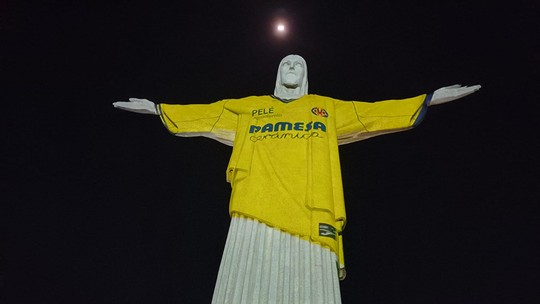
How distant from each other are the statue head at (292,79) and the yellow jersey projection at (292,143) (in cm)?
13

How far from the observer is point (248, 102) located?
17.1 feet

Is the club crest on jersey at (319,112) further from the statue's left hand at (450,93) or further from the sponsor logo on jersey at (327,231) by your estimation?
the sponsor logo on jersey at (327,231)

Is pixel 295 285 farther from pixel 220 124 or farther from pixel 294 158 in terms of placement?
pixel 220 124

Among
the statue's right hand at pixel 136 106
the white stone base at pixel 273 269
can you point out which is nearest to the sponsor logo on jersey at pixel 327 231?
the white stone base at pixel 273 269

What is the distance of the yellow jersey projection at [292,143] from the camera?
14.5ft

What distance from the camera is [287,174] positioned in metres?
4.60

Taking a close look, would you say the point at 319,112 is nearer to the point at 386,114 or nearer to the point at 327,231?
the point at 386,114

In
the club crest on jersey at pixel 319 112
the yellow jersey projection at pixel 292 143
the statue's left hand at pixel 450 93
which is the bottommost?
the yellow jersey projection at pixel 292 143

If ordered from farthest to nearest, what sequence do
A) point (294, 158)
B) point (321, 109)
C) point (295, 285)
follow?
1. point (321, 109)
2. point (294, 158)
3. point (295, 285)

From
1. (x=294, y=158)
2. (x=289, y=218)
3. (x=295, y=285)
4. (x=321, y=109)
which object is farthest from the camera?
(x=321, y=109)

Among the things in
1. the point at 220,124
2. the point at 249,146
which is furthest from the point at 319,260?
the point at 220,124

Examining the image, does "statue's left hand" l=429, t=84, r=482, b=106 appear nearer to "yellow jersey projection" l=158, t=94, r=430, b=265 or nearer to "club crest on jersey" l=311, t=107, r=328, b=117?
"yellow jersey projection" l=158, t=94, r=430, b=265

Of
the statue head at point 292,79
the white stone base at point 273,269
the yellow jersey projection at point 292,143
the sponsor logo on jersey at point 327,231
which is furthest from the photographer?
the statue head at point 292,79

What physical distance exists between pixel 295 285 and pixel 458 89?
218cm
